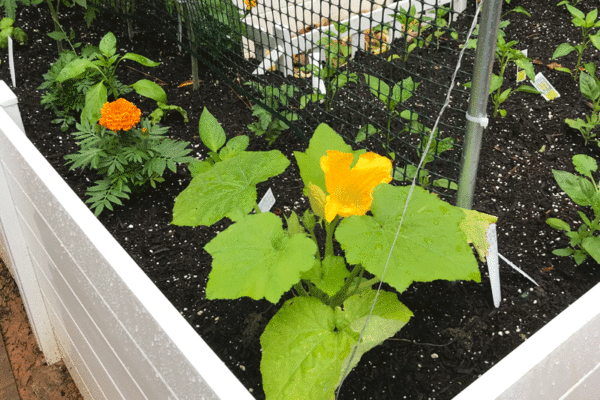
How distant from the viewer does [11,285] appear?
2121 millimetres

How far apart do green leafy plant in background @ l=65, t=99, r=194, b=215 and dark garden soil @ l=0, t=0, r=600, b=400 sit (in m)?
0.08

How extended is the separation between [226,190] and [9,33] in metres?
1.75

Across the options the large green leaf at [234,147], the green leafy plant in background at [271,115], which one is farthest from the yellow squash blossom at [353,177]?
the green leafy plant in background at [271,115]

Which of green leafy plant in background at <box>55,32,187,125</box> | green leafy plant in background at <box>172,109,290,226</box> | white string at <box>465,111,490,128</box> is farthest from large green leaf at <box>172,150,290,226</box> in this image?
green leafy plant in background at <box>55,32,187,125</box>

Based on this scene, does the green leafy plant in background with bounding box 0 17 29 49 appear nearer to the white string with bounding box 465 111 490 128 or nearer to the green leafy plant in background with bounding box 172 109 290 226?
the green leafy plant in background with bounding box 172 109 290 226

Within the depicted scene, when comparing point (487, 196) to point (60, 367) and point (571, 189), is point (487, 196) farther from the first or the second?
point (60, 367)

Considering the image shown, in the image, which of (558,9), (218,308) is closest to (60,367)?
(218,308)

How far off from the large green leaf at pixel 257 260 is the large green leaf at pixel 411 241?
9 cm

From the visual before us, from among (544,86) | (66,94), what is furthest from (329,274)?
(66,94)

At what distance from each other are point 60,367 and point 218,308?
2.57 ft

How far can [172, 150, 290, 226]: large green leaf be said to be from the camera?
1.16 meters

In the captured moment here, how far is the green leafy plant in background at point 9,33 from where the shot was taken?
2351mm

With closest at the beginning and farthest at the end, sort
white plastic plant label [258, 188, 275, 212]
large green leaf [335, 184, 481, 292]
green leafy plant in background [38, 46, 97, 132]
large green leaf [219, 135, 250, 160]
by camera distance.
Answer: large green leaf [335, 184, 481, 292] < white plastic plant label [258, 188, 275, 212] < large green leaf [219, 135, 250, 160] < green leafy plant in background [38, 46, 97, 132]

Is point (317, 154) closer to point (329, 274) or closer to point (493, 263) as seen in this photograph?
point (329, 274)
